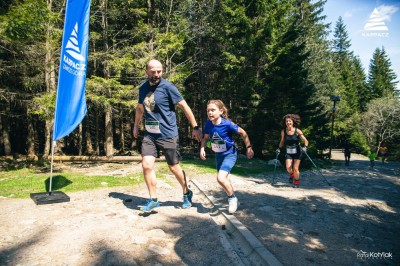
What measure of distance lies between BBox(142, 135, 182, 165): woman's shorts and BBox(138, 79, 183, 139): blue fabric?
0.29ft

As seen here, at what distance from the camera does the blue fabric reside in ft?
14.5

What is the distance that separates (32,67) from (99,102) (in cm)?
322

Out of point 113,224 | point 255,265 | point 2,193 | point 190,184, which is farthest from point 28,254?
point 190,184

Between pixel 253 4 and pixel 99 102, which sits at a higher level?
pixel 253 4

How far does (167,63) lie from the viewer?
1580 cm

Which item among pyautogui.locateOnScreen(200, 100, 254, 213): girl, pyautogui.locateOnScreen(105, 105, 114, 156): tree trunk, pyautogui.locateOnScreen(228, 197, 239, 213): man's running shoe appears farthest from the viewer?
pyautogui.locateOnScreen(105, 105, 114, 156): tree trunk

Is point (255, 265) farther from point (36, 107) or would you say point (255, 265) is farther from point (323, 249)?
point (36, 107)

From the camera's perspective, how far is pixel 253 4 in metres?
18.7

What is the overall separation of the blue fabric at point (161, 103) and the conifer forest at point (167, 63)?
661cm

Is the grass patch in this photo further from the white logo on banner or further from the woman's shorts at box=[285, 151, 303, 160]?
the woman's shorts at box=[285, 151, 303, 160]

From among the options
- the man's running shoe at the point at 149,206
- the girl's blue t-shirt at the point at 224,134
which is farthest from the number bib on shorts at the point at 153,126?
the man's running shoe at the point at 149,206

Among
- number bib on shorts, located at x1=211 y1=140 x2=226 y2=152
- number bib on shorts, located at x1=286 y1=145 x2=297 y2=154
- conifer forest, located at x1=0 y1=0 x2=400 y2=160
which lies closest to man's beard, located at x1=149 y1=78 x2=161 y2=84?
number bib on shorts, located at x1=211 y1=140 x2=226 y2=152

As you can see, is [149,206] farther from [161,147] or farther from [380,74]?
[380,74]

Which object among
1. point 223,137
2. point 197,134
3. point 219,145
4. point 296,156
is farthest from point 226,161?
point 296,156
